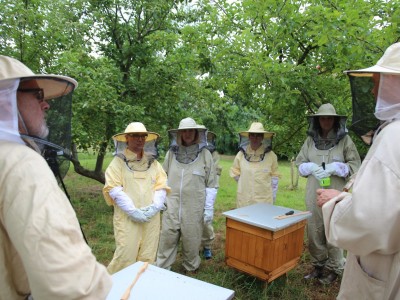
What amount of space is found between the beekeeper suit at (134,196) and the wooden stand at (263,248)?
877 mm

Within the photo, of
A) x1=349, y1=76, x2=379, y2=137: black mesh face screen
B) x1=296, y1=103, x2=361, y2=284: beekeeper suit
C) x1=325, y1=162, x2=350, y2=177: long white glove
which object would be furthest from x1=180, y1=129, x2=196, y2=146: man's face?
x1=349, y1=76, x2=379, y2=137: black mesh face screen

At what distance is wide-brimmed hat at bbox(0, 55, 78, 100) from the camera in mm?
1126

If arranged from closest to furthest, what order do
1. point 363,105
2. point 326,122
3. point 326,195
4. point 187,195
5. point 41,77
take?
point 41,77
point 326,195
point 363,105
point 326,122
point 187,195

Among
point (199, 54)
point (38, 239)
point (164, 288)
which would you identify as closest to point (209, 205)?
point (199, 54)

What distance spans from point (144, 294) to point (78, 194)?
7715mm

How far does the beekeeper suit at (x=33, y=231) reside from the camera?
0.93 m

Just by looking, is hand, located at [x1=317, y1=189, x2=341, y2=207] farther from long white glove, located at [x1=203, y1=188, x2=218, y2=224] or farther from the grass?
long white glove, located at [x1=203, y1=188, x2=218, y2=224]

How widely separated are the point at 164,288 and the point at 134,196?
1876 mm

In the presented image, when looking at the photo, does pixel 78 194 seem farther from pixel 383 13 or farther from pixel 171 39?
pixel 383 13

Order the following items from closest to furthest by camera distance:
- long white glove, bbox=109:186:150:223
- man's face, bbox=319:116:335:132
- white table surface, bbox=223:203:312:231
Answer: white table surface, bbox=223:203:312:231
long white glove, bbox=109:186:150:223
man's face, bbox=319:116:335:132

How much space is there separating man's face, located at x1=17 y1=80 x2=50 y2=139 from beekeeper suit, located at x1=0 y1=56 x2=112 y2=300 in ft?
0.35

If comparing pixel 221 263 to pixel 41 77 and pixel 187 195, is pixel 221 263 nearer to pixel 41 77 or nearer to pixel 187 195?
pixel 187 195

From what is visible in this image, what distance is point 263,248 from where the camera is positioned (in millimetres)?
3176

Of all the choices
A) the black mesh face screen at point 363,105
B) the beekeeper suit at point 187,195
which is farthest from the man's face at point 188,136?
the black mesh face screen at point 363,105
